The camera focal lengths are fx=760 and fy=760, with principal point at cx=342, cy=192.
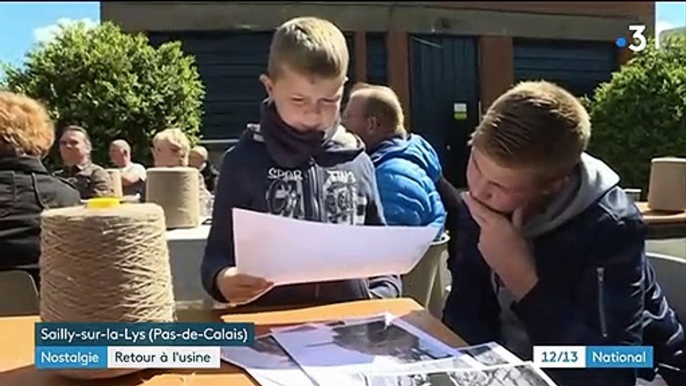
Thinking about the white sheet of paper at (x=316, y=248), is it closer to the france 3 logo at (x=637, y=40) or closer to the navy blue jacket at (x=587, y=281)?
the navy blue jacket at (x=587, y=281)

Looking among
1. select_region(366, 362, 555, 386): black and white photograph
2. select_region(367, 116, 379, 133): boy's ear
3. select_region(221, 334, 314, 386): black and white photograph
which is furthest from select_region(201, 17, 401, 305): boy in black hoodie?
select_region(367, 116, 379, 133): boy's ear

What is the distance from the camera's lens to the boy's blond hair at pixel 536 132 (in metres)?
0.73

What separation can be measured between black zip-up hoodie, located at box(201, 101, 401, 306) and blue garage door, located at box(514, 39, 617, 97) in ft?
1.97

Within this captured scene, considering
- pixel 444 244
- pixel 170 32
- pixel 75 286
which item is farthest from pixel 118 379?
pixel 170 32

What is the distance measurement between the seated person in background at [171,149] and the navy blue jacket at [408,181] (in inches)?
16.5

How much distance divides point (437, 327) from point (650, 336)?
298 mm

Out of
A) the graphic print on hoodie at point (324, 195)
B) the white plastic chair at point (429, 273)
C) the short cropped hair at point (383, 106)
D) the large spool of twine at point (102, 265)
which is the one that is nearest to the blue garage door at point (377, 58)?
the short cropped hair at point (383, 106)

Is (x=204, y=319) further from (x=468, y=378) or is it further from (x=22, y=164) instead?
(x=22, y=164)

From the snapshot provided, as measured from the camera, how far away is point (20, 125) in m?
1.38

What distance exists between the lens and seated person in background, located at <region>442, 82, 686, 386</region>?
2.42 ft

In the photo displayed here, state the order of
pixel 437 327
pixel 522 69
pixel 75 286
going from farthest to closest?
pixel 522 69 → pixel 437 327 → pixel 75 286

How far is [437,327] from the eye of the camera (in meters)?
0.71

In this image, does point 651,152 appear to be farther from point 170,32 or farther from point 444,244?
point 170,32

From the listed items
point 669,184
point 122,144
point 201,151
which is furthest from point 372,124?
point 669,184
